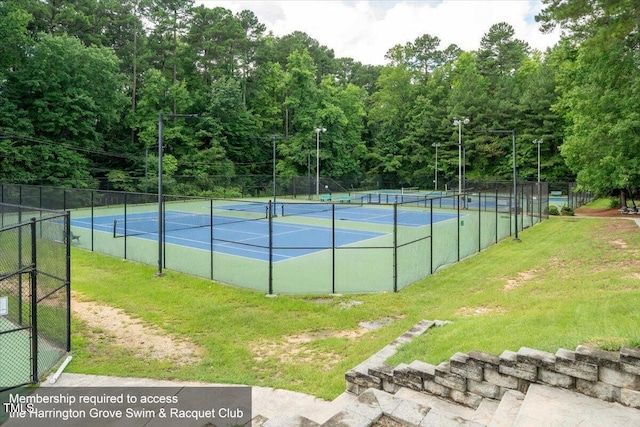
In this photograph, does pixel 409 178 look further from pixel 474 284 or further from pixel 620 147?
pixel 474 284

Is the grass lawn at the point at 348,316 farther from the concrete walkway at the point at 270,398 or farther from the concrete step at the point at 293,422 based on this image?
the concrete step at the point at 293,422

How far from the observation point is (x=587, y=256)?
15227 mm

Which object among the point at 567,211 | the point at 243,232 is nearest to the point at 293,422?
the point at 243,232

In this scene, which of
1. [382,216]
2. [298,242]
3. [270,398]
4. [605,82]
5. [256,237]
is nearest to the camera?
[270,398]

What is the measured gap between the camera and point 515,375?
5.02m

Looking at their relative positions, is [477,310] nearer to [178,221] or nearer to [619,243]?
[619,243]

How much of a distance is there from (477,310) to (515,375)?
5088mm

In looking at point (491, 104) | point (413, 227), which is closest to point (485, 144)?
point (491, 104)

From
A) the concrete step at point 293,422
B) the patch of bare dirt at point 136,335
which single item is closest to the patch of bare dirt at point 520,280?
the patch of bare dirt at point 136,335

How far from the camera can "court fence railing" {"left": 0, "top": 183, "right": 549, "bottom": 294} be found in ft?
44.5

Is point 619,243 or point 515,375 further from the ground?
point 619,243

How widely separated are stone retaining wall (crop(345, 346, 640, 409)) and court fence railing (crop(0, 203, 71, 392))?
483 centimetres

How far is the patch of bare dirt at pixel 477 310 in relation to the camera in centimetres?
966

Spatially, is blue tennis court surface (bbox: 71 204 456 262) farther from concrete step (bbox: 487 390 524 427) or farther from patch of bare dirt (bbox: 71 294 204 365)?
concrete step (bbox: 487 390 524 427)
